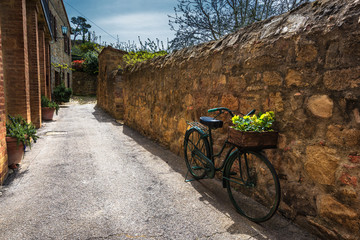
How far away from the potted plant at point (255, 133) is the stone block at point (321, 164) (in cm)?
31

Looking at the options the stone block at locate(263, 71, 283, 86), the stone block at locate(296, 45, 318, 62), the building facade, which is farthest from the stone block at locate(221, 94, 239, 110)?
the building facade

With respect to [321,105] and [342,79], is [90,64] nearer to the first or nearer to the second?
[321,105]

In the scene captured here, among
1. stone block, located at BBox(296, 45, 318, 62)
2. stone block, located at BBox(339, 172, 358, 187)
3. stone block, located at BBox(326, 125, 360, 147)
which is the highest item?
stone block, located at BBox(296, 45, 318, 62)

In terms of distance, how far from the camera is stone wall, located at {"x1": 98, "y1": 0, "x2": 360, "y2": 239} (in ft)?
5.25

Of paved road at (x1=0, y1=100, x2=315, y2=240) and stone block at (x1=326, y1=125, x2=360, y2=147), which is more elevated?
stone block at (x1=326, y1=125, x2=360, y2=147)

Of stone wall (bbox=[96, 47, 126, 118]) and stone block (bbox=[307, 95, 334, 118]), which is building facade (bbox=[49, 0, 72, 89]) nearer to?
stone wall (bbox=[96, 47, 126, 118])

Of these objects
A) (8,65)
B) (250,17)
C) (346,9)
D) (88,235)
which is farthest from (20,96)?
(250,17)

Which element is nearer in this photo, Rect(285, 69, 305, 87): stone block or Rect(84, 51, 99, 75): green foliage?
Rect(285, 69, 305, 87): stone block

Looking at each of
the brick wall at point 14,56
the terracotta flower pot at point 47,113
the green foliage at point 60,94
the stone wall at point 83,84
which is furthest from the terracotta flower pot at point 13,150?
the stone wall at point 83,84

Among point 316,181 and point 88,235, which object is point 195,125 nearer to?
point 316,181

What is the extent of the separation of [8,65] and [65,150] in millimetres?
2603

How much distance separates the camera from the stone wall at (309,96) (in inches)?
63.0

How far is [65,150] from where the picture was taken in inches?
175

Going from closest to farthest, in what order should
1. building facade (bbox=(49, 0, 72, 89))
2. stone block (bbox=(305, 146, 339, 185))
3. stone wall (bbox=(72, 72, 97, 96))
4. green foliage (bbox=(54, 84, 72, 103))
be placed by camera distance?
stone block (bbox=(305, 146, 339, 185)) < building facade (bbox=(49, 0, 72, 89)) < green foliage (bbox=(54, 84, 72, 103)) < stone wall (bbox=(72, 72, 97, 96))
